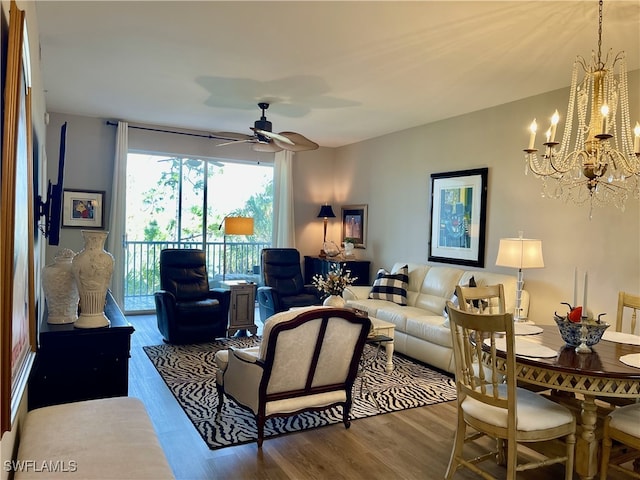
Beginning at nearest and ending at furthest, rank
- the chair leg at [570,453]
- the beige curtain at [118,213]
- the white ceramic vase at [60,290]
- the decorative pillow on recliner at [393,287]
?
the chair leg at [570,453] < the white ceramic vase at [60,290] < the decorative pillow on recliner at [393,287] < the beige curtain at [118,213]

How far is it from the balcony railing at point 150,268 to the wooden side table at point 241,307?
30.4 inches

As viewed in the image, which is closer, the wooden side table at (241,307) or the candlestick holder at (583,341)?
the candlestick holder at (583,341)

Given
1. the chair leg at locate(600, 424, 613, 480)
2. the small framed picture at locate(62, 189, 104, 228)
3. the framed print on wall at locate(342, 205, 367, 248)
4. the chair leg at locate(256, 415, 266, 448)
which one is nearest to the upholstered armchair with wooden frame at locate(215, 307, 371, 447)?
the chair leg at locate(256, 415, 266, 448)

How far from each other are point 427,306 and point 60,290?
382cm

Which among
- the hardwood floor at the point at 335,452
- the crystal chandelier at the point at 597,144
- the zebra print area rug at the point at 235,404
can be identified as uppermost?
the crystal chandelier at the point at 597,144

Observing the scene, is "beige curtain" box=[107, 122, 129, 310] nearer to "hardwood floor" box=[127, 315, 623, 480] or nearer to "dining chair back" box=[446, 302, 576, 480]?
"hardwood floor" box=[127, 315, 623, 480]

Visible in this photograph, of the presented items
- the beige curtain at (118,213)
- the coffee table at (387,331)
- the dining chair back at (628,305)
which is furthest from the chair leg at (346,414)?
the beige curtain at (118,213)

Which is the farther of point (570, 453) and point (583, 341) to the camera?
point (583, 341)

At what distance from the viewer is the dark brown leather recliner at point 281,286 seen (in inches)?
226

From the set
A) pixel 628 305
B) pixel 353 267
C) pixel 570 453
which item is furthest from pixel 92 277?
pixel 353 267

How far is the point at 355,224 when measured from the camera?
7340 mm

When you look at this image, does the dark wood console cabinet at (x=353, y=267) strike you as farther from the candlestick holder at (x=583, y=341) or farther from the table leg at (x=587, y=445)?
the table leg at (x=587, y=445)

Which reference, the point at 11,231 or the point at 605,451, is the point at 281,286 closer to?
the point at 605,451

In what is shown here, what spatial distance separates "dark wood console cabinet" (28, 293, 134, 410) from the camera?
94.0 inches
